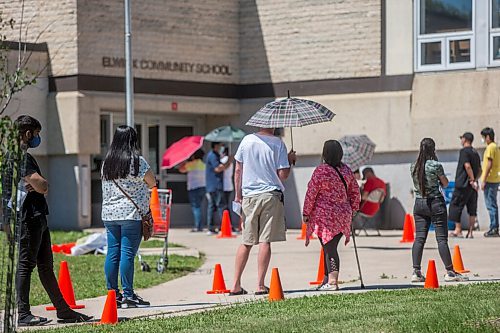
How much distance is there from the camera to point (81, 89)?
2375 cm

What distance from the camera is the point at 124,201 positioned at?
11656 millimetres

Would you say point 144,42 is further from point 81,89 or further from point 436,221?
point 436,221

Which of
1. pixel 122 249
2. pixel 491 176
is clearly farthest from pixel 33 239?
pixel 491 176

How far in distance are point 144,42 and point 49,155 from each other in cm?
335

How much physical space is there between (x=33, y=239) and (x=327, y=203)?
12.6 feet

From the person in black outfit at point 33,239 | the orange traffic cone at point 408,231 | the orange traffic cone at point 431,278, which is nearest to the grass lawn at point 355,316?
the orange traffic cone at point 431,278

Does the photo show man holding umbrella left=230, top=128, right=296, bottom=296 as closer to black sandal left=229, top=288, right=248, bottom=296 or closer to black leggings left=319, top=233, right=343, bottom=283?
black sandal left=229, top=288, right=248, bottom=296

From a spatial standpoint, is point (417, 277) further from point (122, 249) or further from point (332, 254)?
point (122, 249)

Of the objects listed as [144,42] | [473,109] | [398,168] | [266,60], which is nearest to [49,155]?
[144,42]

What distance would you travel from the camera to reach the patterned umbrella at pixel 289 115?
12.9m

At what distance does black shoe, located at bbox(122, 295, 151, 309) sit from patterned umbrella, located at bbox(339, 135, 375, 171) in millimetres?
10486

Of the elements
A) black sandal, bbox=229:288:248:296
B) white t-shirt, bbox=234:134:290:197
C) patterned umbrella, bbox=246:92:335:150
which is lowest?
black sandal, bbox=229:288:248:296

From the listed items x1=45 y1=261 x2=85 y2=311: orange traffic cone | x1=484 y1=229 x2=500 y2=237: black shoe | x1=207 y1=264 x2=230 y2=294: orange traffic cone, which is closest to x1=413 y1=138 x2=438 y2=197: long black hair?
x1=207 y1=264 x2=230 y2=294: orange traffic cone

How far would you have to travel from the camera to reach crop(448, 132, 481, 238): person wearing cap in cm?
2034
